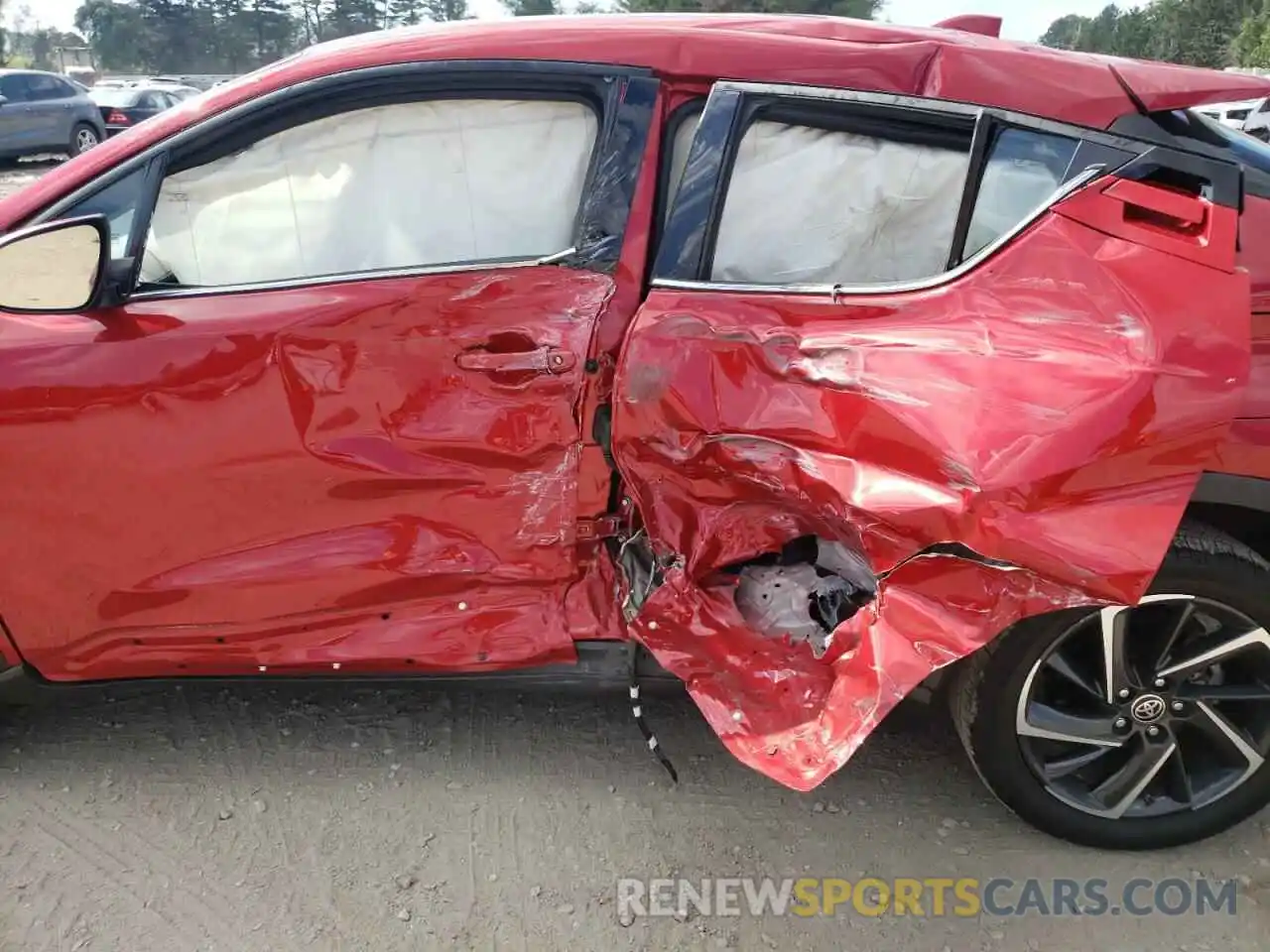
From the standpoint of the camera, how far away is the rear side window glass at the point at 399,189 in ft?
6.73

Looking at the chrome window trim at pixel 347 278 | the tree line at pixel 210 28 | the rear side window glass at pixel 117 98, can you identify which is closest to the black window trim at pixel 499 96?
the chrome window trim at pixel 347 278

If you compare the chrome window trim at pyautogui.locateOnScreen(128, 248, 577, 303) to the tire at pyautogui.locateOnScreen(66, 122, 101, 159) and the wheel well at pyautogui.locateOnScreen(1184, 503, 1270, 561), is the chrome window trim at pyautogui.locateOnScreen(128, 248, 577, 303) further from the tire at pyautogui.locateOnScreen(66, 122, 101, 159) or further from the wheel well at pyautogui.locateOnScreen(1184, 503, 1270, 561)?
the tire at pyautogui.locateOnScreen(66, 122, 101, 159)

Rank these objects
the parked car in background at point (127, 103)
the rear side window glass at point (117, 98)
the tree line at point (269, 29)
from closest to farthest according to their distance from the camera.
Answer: the parked car in background at point (127, 103), the rear side window glass at point (117, 98), the tree line at point (269, 29)

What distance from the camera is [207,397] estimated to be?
2.01 meters

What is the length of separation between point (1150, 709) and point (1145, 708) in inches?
0.5

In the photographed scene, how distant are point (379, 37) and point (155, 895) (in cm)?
198

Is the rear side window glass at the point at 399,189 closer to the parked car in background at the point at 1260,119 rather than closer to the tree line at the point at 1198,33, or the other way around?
the parked car in background at the point at 1260,119

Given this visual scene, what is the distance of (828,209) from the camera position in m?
2.01

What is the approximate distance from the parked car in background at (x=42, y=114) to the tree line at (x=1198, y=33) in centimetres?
3479

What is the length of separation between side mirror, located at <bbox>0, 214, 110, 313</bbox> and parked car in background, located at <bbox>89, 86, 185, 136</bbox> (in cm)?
1673

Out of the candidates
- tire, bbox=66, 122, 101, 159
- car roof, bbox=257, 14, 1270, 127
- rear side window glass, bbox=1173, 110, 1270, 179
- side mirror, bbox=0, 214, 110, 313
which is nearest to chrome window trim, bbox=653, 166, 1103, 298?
car roof, bbox=257, 14, 1270, 127

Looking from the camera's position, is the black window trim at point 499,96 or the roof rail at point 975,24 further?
the roof rail at point 975,24

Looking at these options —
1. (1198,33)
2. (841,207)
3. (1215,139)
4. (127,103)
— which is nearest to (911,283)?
(841,207)

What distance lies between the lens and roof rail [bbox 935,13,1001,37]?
7.92ft
